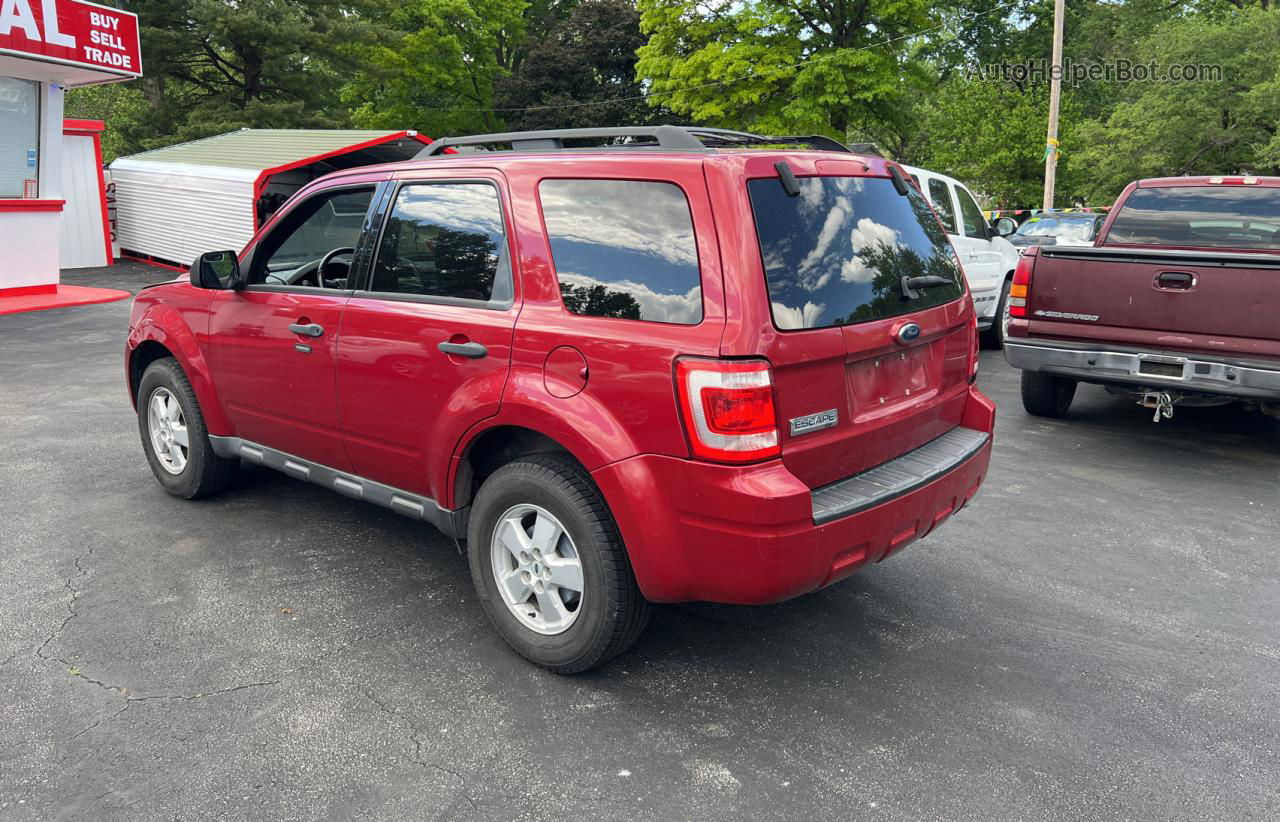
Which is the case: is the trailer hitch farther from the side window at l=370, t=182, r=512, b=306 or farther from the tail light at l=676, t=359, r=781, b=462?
the side window at l=370, t=182, r=512, b=306

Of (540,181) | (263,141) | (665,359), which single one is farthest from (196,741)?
(263,141)

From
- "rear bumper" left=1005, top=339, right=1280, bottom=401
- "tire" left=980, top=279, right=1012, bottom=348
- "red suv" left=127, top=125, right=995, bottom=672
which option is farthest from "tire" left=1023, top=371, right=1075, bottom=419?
"red suv" left=127, top=125, right=995, bottom=672

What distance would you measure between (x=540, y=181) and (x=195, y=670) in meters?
2.18

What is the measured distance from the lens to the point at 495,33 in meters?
41.4

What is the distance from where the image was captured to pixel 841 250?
3.28 metres

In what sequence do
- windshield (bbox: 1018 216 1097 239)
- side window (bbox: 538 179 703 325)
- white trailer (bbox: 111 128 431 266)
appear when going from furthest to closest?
windshield (bbox: 1018 216 1097 239) → white trailer (bbox: 111 128 431 266) → side window (bbox: 538 179 703 325)

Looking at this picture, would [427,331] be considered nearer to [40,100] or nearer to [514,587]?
[514,587]

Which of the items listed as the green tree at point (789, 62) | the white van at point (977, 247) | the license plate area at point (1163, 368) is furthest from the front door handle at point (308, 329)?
the green tree at point (789, 62)

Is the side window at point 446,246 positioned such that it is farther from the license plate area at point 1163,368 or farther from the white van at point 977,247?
the white van at point 977,247

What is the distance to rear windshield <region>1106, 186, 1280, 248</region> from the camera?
7406mm

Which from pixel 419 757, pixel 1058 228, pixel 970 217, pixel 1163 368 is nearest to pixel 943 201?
pixel 970 217

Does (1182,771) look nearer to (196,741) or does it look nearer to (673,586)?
(673,586)

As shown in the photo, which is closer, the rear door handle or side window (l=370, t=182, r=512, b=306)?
side window (l=370, t=182, r=512, b=306)

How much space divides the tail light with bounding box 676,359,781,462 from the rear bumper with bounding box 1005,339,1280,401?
4531 millimetres
